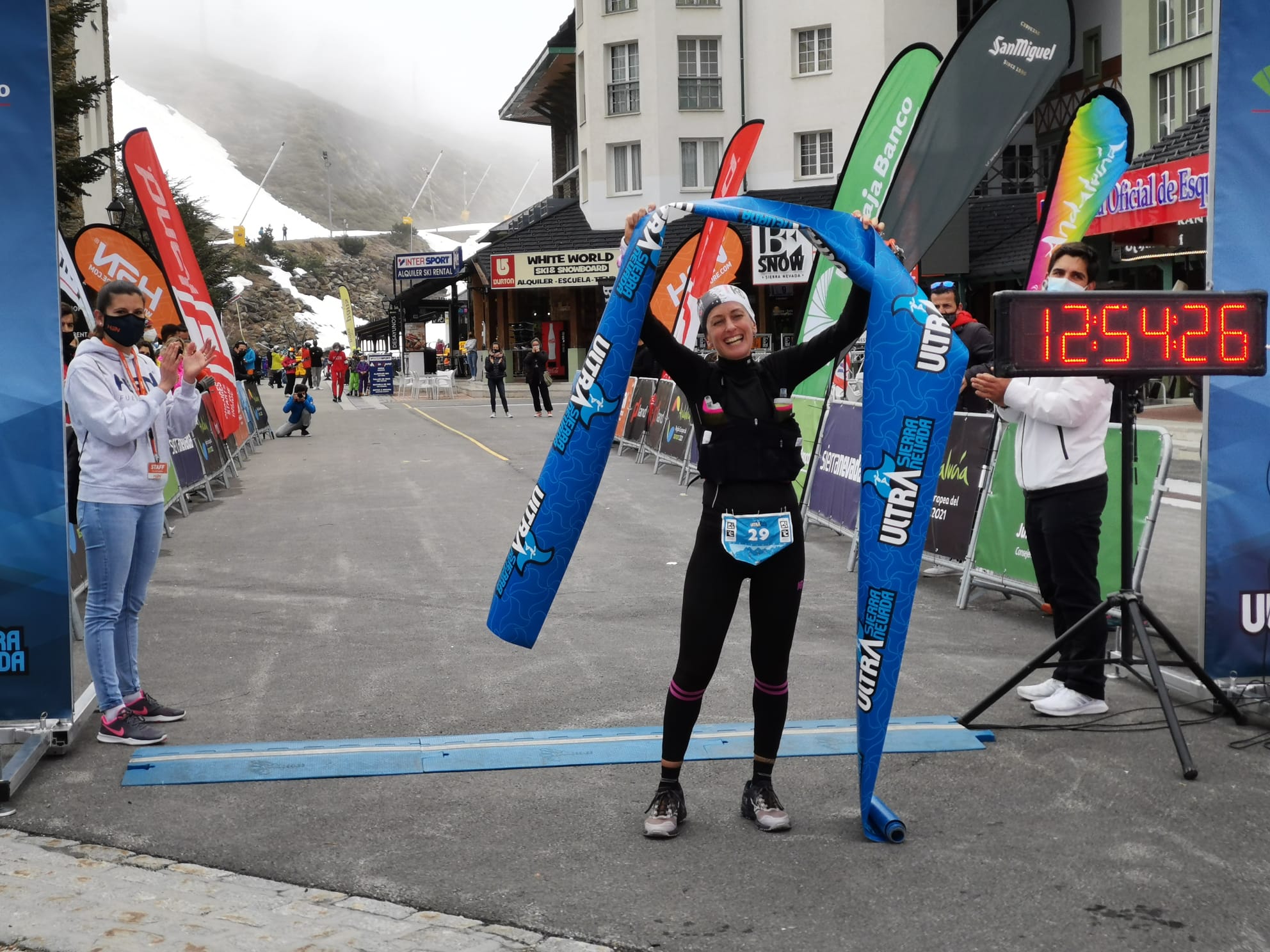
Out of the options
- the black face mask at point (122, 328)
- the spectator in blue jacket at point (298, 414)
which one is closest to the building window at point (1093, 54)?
the spectator in blue jacket at point (298, 414)

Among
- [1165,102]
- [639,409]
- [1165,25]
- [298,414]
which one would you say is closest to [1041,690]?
[639,409]

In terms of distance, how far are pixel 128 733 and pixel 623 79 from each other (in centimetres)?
4122

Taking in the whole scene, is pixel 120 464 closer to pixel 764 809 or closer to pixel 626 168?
pixel 764 809

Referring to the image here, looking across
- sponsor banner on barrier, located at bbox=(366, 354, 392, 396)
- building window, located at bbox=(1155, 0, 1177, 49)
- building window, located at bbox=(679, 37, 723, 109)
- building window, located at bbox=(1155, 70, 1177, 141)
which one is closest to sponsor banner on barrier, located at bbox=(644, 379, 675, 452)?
building window, located at bbox=(1155, 70, 1177, 141)

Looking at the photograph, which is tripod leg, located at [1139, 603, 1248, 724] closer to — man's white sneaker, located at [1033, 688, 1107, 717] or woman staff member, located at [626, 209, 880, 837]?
man's white sneaker, located at [1033, 688, 1107, 717]

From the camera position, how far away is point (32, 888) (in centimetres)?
427

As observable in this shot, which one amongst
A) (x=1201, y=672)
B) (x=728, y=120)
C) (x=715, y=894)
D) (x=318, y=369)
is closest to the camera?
(x=715, y=894)

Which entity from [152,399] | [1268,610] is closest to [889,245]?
[1268,610]

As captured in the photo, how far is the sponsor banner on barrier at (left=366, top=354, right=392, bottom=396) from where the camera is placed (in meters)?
51.4

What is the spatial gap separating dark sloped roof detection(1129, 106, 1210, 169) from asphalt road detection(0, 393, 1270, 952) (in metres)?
11.7

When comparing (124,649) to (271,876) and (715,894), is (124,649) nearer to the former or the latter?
(271,876)

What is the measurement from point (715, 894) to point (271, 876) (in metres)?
1.54

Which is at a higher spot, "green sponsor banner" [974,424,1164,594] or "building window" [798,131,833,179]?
"building window" [798,131,833,179]

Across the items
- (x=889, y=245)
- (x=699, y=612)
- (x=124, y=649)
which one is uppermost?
(x=889, y=245)
